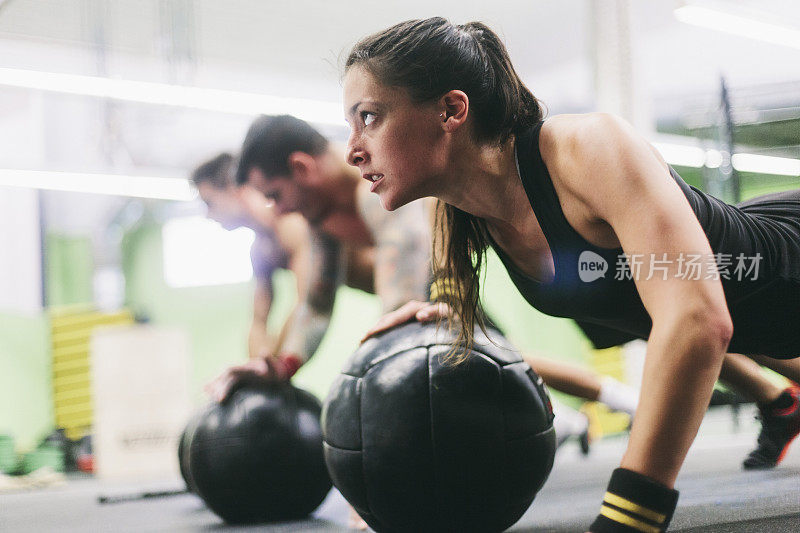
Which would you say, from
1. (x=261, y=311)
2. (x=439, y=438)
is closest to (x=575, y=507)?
(x=439, y=438)

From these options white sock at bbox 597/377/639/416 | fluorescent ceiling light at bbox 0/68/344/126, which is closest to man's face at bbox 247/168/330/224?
white sock at bbox 597/377/639/416

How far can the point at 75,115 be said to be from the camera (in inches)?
314

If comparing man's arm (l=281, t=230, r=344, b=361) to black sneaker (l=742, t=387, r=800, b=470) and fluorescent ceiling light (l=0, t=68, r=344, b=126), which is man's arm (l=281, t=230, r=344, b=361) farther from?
fluorescent ceiling light (l=0, t=68, r=344, b=126)

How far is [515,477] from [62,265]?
27.0 ft

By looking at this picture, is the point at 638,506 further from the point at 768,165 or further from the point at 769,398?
the point at 768,165

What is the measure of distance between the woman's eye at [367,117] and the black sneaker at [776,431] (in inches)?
68.7

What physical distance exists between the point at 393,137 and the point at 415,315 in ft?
1.70

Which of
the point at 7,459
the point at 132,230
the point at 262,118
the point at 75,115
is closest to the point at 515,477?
the point at 262,118

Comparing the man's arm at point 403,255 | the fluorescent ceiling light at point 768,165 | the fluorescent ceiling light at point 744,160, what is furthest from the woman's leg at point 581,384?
the fluorescent ceiling light at point 768,165

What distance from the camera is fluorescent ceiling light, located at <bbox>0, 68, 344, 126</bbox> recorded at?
15.4ft

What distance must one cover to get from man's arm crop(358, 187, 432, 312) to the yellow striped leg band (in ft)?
3.44

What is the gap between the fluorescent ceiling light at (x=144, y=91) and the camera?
4707 mm

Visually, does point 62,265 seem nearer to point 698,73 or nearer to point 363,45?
point 698,73

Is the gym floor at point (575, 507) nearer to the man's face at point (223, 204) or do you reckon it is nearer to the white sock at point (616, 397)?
the white sock at point (616, 397)
